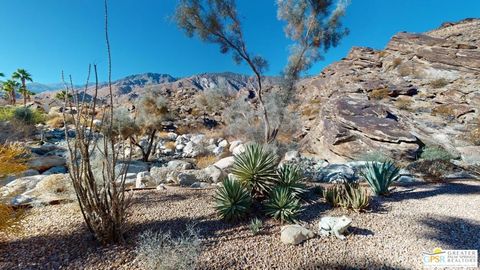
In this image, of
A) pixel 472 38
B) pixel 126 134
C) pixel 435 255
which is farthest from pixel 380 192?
pixel 472 38

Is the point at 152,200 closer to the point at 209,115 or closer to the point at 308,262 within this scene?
the point at 308,262

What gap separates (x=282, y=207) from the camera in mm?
4234

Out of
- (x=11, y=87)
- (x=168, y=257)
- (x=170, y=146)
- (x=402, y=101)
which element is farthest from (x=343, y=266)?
(x=11, y=87)

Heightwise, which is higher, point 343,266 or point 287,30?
point 287,30

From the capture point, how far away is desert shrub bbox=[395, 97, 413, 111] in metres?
14.6

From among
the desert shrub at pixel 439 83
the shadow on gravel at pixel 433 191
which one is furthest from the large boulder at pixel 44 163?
the desert shrub at pixel 439 83

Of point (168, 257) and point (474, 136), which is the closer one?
point (168, 257)

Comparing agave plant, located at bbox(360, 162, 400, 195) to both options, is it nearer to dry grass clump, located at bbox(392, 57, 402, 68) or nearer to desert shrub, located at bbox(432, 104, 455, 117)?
desert shrub, located at bbox(432, 104, 455, 117)

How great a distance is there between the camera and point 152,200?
509cm

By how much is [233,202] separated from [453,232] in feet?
12.2

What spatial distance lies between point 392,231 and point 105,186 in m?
4.50

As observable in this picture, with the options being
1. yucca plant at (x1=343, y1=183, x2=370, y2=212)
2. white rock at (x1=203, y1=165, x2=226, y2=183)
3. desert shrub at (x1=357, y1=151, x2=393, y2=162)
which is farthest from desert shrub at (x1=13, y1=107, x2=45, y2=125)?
desert shrub at (x1=357, y1=151, x2=393, y2=162)

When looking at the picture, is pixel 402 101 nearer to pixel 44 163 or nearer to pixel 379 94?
pixel 379 94

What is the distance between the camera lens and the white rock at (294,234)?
3604mm
